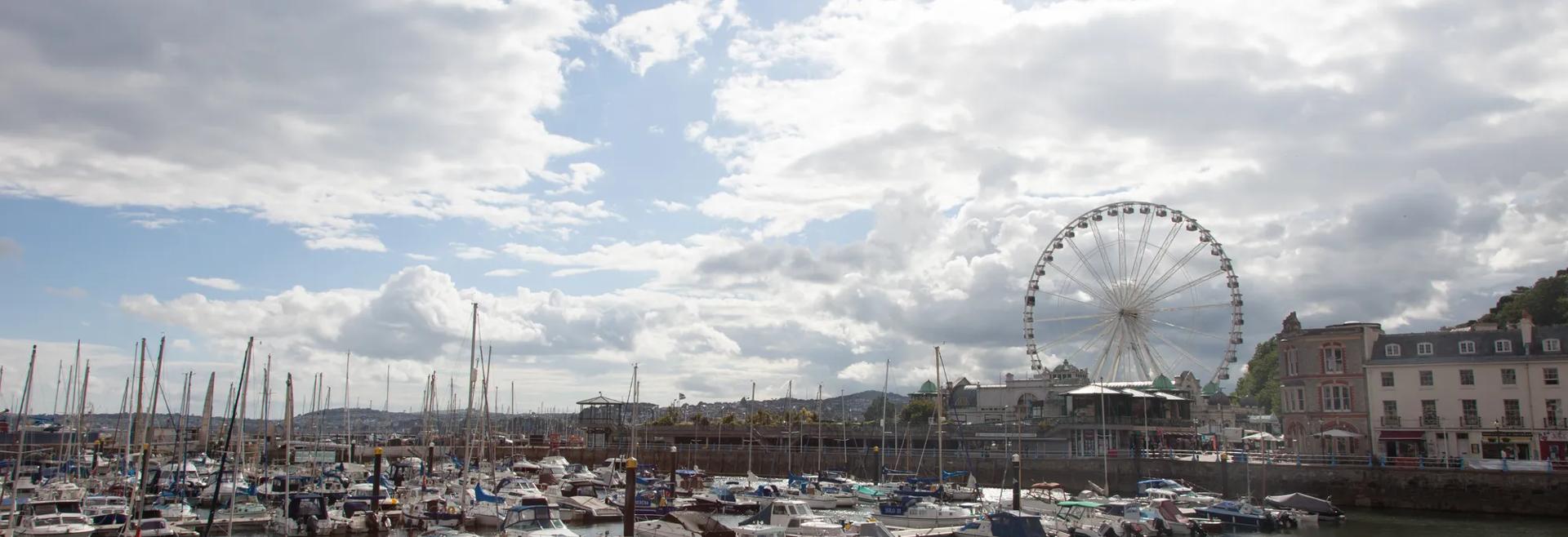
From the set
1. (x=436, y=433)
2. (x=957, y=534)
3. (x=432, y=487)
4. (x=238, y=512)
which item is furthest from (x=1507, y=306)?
(x=436, y=433)

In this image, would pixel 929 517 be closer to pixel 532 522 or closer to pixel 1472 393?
pixel 532 522

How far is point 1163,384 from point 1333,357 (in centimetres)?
3197

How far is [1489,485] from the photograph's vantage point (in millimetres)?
58844

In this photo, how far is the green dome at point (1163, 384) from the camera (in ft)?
337

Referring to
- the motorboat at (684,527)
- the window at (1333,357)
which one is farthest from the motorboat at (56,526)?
the window at (1333,357)

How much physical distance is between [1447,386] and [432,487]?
216 feet

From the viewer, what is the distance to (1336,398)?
74.1 metres

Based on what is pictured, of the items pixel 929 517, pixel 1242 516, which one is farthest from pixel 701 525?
pixel 1242 516

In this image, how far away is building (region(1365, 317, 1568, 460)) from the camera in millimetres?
66250

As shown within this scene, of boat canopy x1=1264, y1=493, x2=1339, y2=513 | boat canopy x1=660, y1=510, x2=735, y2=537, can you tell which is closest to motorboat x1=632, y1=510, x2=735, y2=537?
boat canopy x1=660, y1=510, x2=735, y2=537

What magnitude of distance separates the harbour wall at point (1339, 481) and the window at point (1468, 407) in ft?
31.1

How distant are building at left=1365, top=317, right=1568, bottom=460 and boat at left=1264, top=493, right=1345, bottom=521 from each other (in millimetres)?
15027

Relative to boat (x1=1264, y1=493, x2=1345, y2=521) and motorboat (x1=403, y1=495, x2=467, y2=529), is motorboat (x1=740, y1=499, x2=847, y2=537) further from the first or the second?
boat (x1=1264, y1=493, x2=1345, y2=521)

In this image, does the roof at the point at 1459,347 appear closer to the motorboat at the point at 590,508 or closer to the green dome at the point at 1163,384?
the green dome at the point at 1163,384
